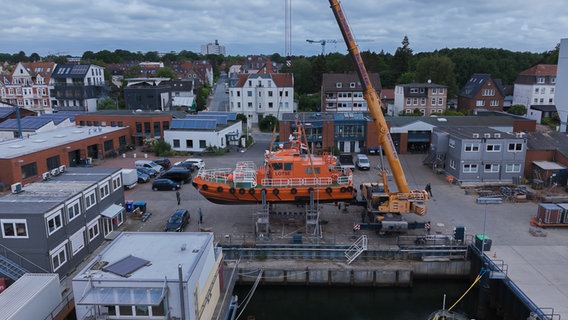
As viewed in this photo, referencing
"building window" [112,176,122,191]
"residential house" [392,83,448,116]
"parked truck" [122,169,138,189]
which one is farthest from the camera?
"residential house" [392,83,448,116]

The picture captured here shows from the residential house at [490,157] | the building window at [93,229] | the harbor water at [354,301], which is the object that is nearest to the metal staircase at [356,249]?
the harbor water at [354,301]

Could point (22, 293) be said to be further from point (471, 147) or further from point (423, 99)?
point (423, 99)

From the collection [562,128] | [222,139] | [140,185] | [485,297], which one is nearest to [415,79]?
[562,128]

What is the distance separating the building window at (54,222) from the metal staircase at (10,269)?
1775 millimetres

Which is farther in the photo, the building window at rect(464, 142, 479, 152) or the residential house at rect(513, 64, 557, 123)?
the residential house at rect(513, 64, 557, 123)

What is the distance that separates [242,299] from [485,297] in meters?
11.0

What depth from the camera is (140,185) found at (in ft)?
108

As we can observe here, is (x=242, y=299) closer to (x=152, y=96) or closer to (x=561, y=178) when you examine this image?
(x=561, y=178)

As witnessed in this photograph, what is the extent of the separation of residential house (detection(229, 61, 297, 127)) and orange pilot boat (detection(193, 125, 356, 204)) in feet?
123

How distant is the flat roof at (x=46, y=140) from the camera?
32219mm

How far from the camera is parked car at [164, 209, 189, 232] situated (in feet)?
76.1

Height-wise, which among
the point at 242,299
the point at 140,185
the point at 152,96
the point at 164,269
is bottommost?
the point at 242,299

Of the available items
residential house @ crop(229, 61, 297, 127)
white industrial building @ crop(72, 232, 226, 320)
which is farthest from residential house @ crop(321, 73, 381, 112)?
white industrial building @ crop(72, 232, 226, 320)

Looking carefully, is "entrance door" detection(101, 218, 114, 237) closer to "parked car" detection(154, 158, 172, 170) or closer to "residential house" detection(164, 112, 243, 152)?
"parked car" detection(154, 158, 172, 170)
